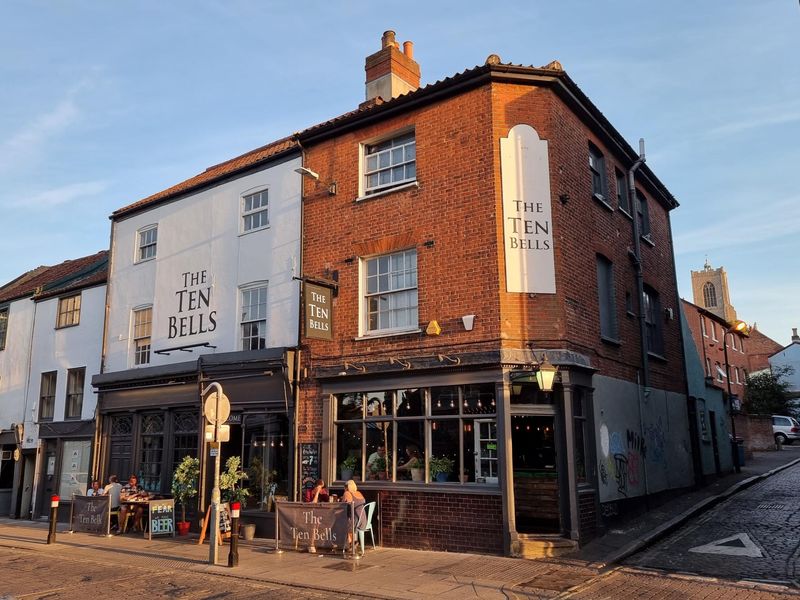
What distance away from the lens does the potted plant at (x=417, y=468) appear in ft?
41.2

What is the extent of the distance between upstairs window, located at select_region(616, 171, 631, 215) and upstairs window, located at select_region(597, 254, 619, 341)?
2540 mm

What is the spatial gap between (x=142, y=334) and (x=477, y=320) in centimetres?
1107

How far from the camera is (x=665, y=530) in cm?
1262

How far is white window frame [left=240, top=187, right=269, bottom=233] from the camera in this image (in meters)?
16.5

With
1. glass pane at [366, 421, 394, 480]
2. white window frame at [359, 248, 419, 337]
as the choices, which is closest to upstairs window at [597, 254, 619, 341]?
white window frame at [359, 248, 419, 337]

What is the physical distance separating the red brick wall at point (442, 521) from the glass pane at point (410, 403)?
1514 millimetres

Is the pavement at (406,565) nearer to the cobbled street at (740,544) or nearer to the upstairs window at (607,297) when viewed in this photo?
the cobbled street at (740,544)

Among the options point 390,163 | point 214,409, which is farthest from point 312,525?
point 390,163

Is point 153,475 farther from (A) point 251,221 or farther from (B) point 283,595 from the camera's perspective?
(B) point 283,595

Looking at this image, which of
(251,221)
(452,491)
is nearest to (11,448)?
(251,221)

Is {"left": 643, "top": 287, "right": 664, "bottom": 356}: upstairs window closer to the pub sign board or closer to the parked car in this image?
the pub sign board

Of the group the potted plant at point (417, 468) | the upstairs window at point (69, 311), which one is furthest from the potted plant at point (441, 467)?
the upstairs window at point (69, 311)

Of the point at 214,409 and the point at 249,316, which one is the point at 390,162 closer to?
the point at 249,316

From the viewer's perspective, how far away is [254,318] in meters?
16.0
